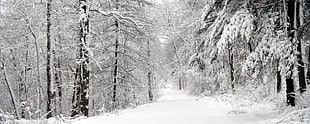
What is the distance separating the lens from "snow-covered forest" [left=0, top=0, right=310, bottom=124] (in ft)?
23.6

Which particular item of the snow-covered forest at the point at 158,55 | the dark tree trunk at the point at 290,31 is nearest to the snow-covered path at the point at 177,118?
the snow-covered forest at the point at 158,55

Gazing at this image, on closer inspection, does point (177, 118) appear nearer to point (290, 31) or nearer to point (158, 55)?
point (290, 31)

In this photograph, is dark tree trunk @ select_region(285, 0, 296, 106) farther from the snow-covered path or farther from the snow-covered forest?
the snow-covered path

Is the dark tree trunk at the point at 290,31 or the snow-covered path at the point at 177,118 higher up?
the dark tree trunk at the point at 290,31

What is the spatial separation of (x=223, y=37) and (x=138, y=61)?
37.7 ft

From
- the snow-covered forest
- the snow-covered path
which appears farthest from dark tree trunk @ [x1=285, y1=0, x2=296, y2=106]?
the snow-covered path

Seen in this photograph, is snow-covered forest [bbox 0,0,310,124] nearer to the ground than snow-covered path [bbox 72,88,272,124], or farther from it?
farther from it

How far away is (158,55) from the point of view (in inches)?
1022

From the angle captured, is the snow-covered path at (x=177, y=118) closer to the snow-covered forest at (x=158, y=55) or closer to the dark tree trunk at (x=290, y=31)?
the snow-covered forest at (x=158, y=55)

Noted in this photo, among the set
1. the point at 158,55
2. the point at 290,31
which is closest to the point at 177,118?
the point at 290,31

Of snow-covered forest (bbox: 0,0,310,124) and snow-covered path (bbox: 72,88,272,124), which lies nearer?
snow-covered forest (bbox: 0,0,310,124)

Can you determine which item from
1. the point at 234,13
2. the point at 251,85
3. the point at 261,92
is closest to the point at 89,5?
the point at 234,13

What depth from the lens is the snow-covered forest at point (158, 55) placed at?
7207 millimetres

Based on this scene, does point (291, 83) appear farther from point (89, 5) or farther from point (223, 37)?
point (89, 5)
